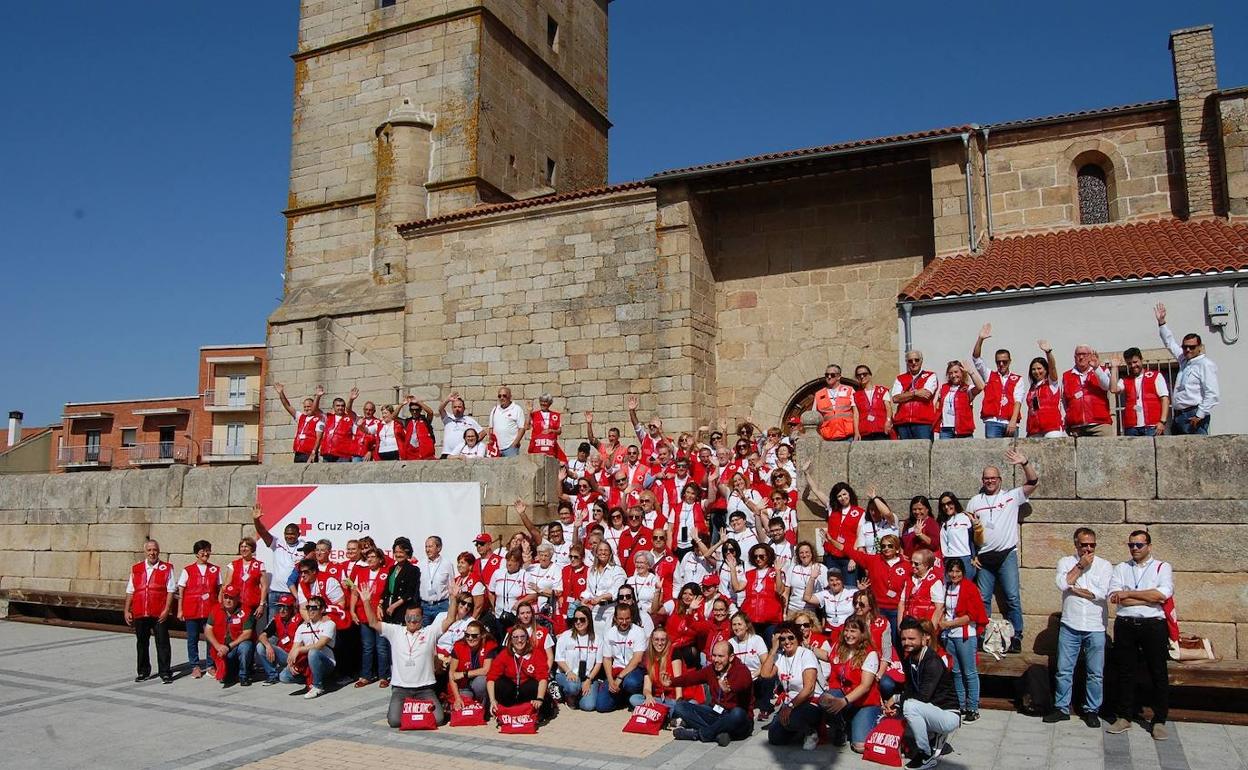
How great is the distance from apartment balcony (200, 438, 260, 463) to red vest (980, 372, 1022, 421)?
39.4 meters

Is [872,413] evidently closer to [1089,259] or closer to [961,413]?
[961,413]

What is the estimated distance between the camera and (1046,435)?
906cm

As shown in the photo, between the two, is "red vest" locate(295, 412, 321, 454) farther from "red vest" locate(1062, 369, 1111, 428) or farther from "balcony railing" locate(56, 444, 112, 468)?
"balcony railing" locate(56, 444, 112, 468)

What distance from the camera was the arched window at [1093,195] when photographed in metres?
14.6

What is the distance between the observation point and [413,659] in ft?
26.6

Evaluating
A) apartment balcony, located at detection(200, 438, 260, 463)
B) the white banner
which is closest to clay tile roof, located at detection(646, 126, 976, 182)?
the white banner

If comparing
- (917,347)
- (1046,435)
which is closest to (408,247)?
(917,347)

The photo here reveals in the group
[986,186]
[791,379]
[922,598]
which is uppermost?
[986,186]

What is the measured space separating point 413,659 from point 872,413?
5322 millimetres

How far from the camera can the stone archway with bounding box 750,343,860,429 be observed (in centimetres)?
1536

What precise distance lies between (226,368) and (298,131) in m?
25.1

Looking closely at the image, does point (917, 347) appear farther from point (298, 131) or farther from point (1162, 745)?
point (298, 131)

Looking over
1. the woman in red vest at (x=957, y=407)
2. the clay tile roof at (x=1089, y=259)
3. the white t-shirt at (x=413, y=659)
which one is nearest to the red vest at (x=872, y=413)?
the woman in red vest at (x=957, y=407)

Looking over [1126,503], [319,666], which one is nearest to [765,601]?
[1126,503]
